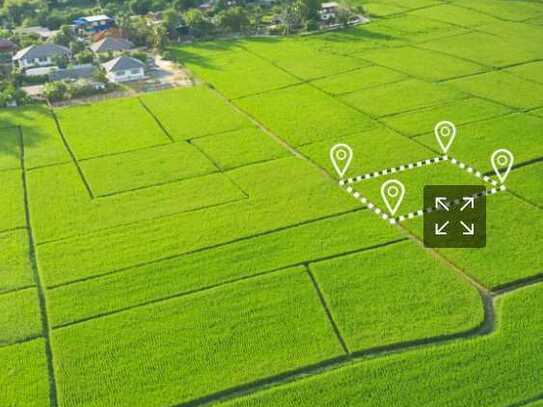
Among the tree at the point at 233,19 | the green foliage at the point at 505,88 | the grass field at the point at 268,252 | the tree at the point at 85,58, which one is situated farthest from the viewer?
the tree at the point at 233,19

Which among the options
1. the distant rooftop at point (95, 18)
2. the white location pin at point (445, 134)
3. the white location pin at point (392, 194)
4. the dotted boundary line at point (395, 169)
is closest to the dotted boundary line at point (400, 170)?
the dotted boundary line at point (395, 169)

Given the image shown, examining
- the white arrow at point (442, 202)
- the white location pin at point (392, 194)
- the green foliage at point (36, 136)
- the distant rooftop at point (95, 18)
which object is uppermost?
the distant rooftop at point (95, 18)

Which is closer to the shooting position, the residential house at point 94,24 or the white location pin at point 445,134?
the white location pin at point 445,134

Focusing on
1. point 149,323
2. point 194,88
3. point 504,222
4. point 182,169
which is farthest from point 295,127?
point 149,323

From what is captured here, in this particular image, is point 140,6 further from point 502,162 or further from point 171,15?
point 502,162

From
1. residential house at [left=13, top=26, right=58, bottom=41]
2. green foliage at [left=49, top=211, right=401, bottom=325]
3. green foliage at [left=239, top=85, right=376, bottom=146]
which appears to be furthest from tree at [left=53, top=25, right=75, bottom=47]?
green foliage at [left=49, top=211, right=401, bottom=325]

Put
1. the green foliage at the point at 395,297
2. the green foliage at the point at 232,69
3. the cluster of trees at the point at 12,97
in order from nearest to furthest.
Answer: the green foliage at the point at 395,297 → the cluster of trees at the point at 12,97 → the green foliage at the point at 232,69

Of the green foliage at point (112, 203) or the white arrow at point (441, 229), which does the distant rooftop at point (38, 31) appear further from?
Answer: the white arrow at point (441, 229)
